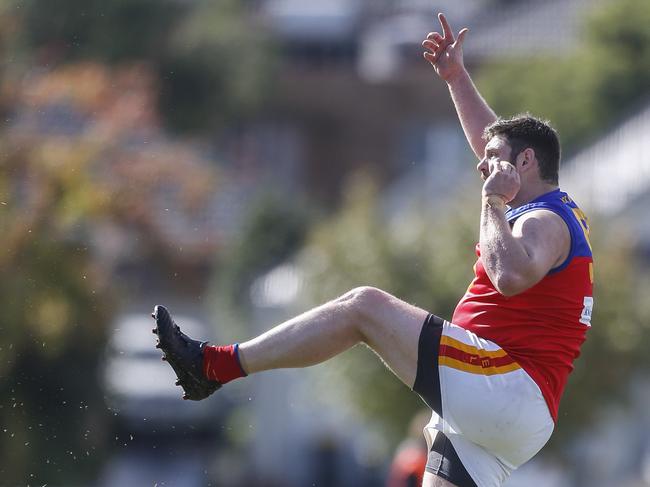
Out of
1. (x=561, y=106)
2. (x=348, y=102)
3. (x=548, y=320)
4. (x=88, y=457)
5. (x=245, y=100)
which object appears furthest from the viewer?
(x=348, y=102)

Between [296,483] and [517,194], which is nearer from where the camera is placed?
[517,194]

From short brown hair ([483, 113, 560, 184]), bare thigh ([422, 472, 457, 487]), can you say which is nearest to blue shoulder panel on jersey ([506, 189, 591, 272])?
short brown hair ([483, 113, 560, 184])

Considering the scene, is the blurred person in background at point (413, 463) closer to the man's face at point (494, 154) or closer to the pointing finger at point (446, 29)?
the pointing finger at point (446, 29)

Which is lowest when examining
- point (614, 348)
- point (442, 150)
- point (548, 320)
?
point (548, 320)

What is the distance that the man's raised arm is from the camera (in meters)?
7.51

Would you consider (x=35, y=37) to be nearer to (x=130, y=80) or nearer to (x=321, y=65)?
(x=130, y=80)

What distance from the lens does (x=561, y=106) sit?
1097 inches

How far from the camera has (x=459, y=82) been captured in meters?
7.57

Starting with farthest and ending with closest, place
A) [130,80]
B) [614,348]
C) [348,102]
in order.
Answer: [348,102], [130,80], [614,348]

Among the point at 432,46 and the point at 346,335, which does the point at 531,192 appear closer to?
the point at 346,335

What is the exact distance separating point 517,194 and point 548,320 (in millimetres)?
593

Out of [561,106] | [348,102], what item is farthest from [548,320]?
[348,102]

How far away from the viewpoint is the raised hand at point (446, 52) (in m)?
7.58

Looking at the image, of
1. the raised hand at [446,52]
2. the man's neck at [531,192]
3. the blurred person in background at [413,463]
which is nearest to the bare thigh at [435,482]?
the man's neck at [531,192]
